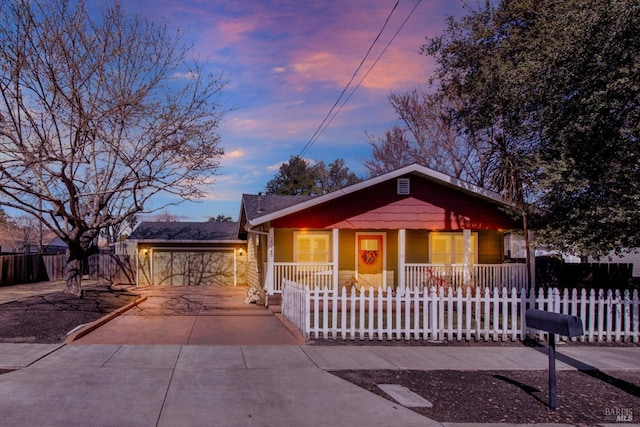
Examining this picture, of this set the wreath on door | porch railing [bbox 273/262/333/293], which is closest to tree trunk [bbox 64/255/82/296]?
porch railing [bbox 273/262/333/293]

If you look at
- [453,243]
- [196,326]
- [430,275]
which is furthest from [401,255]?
[196,326]

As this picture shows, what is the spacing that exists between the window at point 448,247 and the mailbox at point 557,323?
11.8m

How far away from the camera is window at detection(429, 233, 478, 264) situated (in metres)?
18.4

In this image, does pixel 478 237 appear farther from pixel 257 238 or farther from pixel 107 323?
pixel 107 323

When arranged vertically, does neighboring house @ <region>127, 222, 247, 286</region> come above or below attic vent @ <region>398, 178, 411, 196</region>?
below

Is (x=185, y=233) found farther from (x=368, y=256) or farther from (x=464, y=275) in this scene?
(x=464, y=275)

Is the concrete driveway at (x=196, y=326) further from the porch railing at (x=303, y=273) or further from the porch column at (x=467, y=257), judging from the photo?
the porch column at (x=467, y=257)

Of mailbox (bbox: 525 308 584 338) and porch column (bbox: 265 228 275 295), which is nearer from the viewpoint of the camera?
mailbox (bbox: 525 308 584 338)

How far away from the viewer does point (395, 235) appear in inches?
722

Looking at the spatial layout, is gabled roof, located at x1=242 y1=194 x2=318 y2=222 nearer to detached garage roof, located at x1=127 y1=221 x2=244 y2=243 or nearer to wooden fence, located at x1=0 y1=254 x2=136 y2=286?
detached garage roof, located at x1=127 y1=221 x2=244 y2=243

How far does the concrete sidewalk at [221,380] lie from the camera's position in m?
5.79

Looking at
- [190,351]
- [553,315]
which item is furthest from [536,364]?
[190,351]

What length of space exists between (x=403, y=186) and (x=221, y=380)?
10.8 metres

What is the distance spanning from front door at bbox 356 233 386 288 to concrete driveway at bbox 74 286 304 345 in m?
3.82
